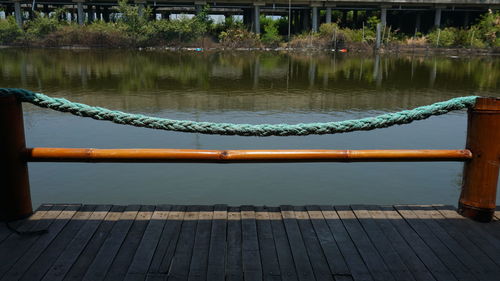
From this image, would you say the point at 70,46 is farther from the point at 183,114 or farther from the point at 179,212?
the point at 179,212

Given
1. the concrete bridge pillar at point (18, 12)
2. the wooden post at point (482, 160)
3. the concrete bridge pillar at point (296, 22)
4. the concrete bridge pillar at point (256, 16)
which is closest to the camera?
the wooden post at point (482, 160)

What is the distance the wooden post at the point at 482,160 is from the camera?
3.85 meters

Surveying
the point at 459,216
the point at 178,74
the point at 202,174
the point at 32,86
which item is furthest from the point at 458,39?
the point at 459,216

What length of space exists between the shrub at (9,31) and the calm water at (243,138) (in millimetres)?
22542

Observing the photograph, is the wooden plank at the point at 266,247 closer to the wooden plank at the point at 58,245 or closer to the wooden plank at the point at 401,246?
the wooden plank at the point at 401,246

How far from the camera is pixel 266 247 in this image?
11.5 ft

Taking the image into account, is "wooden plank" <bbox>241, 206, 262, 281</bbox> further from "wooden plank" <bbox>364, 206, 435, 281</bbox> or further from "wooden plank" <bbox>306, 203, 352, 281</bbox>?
"wooden plank" <bbox>364, 206, 435, 281</bbox>

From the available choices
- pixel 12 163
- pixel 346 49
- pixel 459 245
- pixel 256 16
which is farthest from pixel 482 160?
pixel 256 16

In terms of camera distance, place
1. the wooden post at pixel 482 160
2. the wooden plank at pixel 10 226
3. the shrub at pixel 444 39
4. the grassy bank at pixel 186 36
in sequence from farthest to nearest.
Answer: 1. the shrub at pixel 444 39
2. the grassy bank at pixel 186 36
3. the wooden post at pixel 482 160
4. the wooden plank at pixel 10 226

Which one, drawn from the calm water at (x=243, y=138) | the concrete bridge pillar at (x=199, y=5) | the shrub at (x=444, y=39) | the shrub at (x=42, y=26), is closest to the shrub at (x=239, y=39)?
the concrete bridge pillar at (x=199, y=5)

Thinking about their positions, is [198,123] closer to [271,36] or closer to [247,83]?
[247,83]

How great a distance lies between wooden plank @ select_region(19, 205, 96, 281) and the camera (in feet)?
10.1

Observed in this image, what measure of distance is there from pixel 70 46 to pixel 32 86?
30389mm

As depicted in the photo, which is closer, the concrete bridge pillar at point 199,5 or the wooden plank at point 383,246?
the wooden plank at point 383,246
